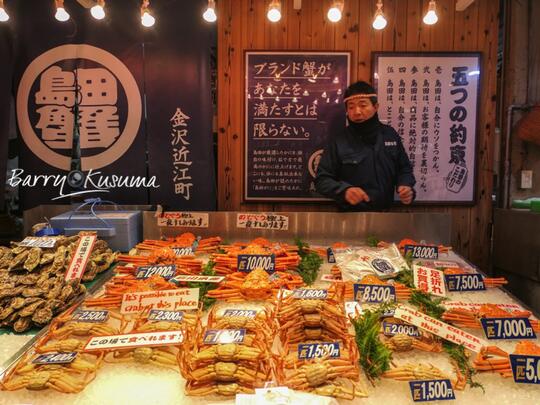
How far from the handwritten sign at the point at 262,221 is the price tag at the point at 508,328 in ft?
4.98

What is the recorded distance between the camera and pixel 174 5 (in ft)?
12.7

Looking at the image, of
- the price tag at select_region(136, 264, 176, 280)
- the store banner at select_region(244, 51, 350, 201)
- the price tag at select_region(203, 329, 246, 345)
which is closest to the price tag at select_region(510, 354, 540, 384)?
the price tag at select_region(203, 329, 246, 345)

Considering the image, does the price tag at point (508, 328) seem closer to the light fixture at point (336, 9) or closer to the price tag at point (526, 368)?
the price tag at point (526, 368)

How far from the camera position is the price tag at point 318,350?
1508 mm

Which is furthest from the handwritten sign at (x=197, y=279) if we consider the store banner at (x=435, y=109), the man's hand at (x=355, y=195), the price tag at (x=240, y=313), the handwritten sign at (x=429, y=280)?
the store banner at (x=435, y=109)

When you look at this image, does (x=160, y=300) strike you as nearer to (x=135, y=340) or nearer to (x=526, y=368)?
(x=135, y=340)

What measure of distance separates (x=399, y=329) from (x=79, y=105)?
11.0 ft

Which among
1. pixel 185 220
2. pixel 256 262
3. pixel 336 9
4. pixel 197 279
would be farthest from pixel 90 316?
pixel 336 9

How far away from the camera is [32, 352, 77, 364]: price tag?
58.9 inches

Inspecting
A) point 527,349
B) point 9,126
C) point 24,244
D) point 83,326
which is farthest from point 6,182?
point 527,349

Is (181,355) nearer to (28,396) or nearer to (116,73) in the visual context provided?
(28,396)

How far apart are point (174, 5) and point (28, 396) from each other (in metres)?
3.36

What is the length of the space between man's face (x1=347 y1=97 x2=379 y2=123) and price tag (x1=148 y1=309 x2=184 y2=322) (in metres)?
2.25

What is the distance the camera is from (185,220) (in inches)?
121
